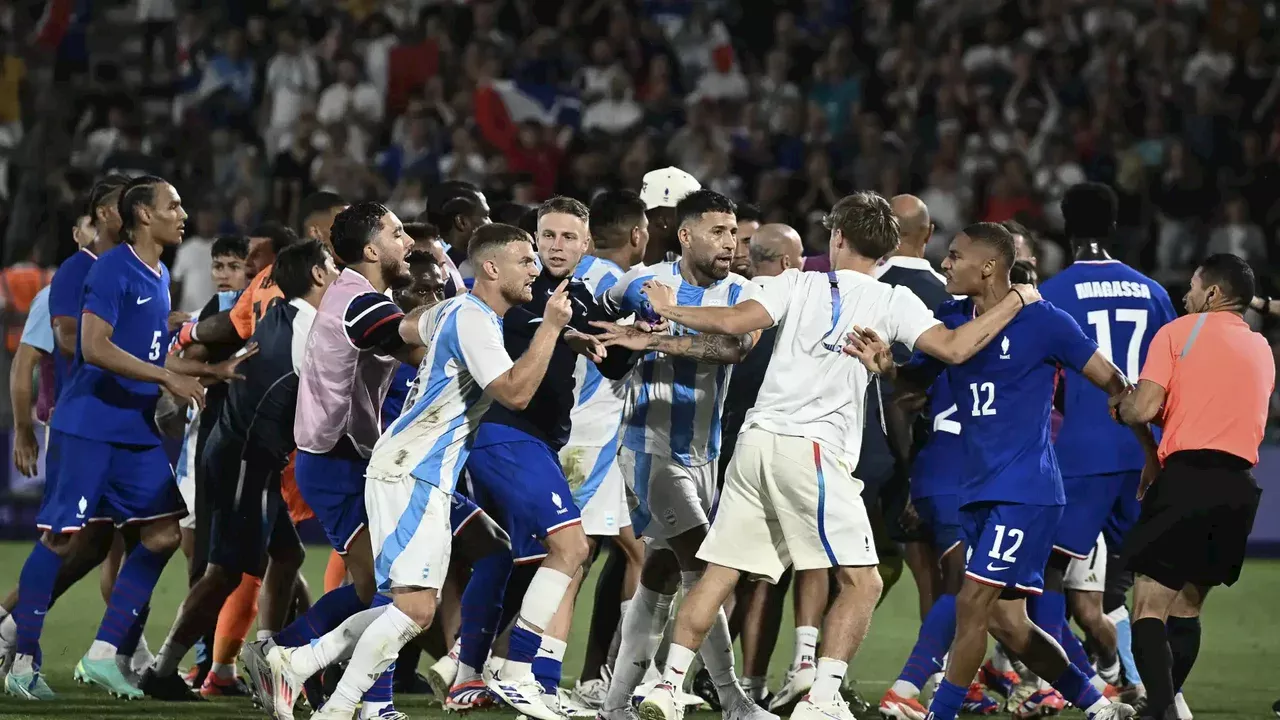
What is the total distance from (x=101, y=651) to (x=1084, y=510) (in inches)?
190

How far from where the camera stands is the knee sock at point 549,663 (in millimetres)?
7441

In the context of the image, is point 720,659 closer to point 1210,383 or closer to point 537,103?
point 1210,383

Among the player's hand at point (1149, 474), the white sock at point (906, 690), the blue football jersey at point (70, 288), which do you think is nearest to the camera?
the player's hand at point (1149, 474)

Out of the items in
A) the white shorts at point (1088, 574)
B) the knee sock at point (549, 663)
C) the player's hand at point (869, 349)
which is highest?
the player's hand at point (869, 349)

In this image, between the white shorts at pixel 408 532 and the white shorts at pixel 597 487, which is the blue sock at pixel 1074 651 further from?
the white shorts at pixel 408 532

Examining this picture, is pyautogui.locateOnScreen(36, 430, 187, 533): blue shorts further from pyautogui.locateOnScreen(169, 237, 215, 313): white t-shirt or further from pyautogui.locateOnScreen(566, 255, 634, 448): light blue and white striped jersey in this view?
pyautogui.locateOnScreen(169, 237, 215, 313): white t-shirt

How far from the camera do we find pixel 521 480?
7.50m

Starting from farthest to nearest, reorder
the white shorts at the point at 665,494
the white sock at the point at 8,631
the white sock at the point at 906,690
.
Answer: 1. the white sock at the point at 8,631
2. the white sock at the point at 906,690
3. the white shorts at the point at 665,494

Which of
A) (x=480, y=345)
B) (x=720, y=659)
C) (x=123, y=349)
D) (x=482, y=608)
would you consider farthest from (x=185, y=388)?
(x=720, y=659)

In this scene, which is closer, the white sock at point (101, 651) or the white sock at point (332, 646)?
the white sock at point (332, 646)

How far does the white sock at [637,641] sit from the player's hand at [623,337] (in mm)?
1267

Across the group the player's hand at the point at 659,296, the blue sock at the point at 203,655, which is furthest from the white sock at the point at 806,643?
the blue sock at the point at 203,655

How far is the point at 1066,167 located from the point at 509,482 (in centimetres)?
1176

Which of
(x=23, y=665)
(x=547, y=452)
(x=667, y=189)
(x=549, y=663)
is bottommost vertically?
(x=23, y=665)
